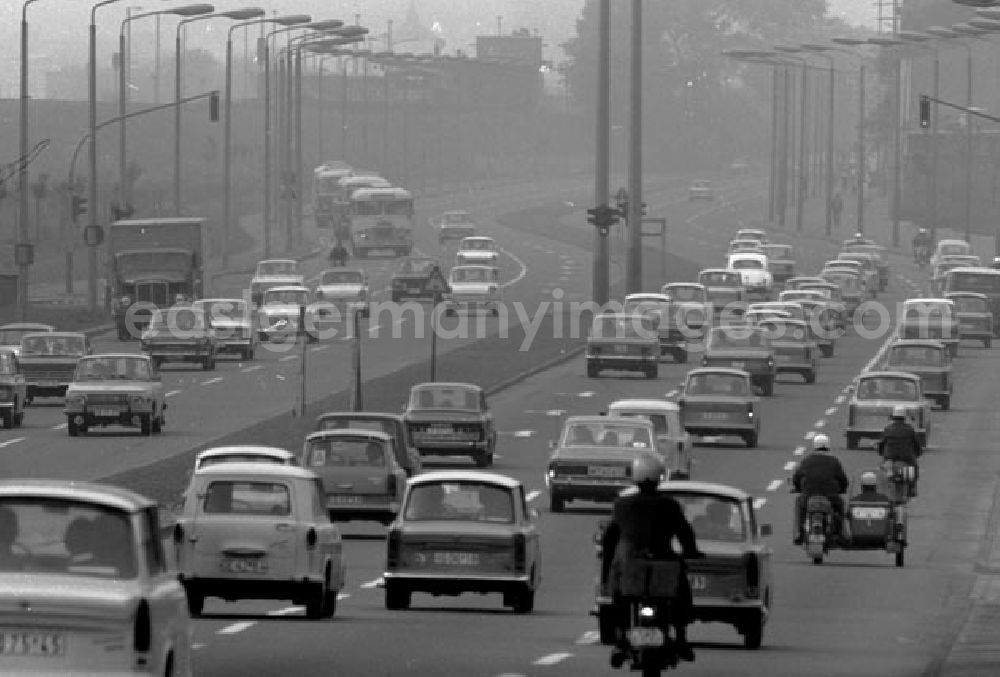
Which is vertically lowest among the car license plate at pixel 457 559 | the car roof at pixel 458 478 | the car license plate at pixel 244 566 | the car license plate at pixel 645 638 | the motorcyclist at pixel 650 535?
the car license plate at pixel 457 559

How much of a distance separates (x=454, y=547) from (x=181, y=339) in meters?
43.9

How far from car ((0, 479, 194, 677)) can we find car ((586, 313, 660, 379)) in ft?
171

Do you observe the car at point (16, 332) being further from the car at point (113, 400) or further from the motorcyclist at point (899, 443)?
the motorcyclist at point (899, 443)

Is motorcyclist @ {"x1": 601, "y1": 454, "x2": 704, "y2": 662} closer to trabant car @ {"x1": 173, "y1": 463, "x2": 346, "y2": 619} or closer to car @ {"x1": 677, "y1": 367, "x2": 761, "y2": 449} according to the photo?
trabant car @ {"x1": 173, "y1": 463, "x2": 346, "y2": 619}

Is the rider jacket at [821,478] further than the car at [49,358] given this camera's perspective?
No

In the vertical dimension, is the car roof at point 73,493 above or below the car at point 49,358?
above

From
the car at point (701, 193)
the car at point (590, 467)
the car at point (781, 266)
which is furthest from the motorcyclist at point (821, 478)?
the car at point (701, 193)

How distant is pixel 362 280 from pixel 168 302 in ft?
35.7

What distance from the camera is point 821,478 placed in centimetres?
3416

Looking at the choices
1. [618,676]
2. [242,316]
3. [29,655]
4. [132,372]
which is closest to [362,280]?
[242,316]

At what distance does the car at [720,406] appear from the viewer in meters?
53.2

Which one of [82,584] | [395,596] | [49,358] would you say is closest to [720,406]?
[49,358]

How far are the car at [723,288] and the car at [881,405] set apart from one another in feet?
110

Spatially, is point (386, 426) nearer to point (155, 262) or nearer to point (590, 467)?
point (590, 467)
